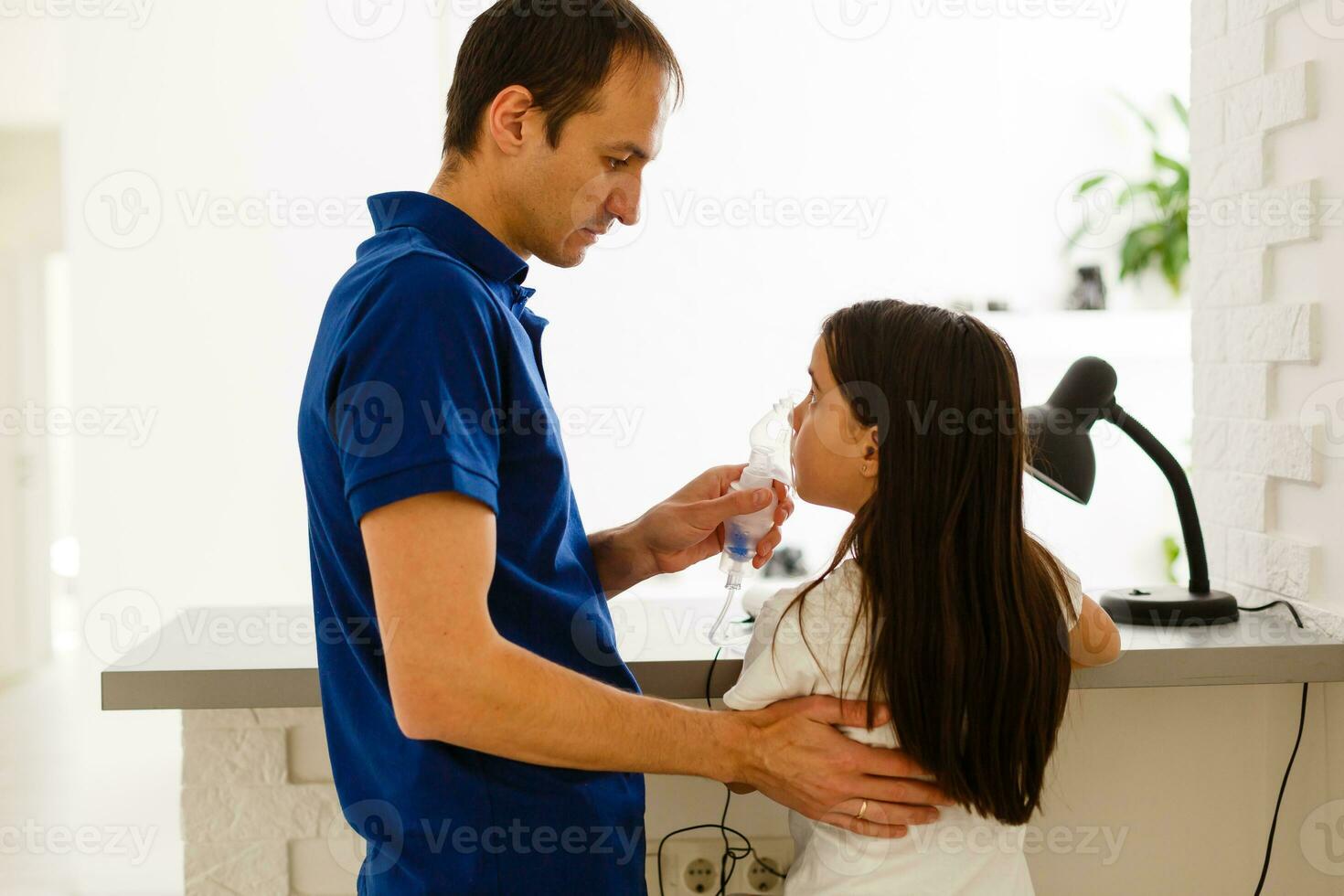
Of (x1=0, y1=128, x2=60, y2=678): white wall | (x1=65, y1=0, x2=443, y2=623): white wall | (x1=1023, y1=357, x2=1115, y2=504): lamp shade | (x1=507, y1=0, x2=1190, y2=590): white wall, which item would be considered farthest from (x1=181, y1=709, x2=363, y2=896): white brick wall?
(x1=0, y1=128, x2=60, y2=678): white wall

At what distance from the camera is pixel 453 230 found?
1033 mm

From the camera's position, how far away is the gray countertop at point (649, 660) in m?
1.35

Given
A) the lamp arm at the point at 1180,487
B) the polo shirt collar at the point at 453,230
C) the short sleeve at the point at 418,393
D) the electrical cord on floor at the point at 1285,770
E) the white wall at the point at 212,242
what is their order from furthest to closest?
the white wall at the point at 212,242, the electrical cord on floor at the point at 1285,770, the lamp arm at the point at 1180,487, the polo shirt collar at the point at 453,230, the short sleeve at the point at 418,393

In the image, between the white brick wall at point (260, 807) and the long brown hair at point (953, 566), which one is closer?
the long brown hair at point (953, 566)

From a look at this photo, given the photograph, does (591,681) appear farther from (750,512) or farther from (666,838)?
(666,838)

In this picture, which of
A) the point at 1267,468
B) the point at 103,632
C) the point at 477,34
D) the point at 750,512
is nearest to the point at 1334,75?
the point at 1267,468

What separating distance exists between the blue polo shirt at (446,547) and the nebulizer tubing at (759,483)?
310mm

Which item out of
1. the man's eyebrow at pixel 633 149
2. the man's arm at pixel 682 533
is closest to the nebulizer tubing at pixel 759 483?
the man's arm at pixel 682 533

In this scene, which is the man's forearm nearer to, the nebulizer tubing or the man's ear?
the nebulizer tubing

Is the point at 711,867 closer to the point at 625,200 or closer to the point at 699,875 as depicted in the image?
the point at 699,875

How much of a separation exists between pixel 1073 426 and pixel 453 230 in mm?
870

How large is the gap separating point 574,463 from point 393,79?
1.33 meters

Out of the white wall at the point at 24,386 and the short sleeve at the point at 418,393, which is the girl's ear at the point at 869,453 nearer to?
the short sleeve at the point at 418,393

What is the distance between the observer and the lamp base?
Answer: 5.09 feet
